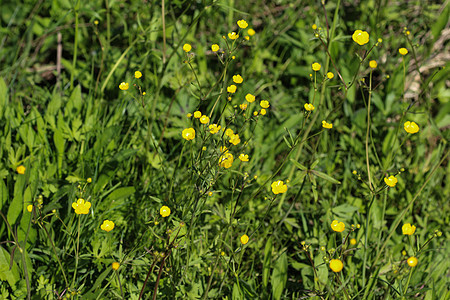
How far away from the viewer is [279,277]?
75.9 inches

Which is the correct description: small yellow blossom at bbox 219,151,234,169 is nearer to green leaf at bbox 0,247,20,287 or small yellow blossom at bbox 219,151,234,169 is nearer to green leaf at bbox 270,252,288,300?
green leaf at bbox 270,252,288,300

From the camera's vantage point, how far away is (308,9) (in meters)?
3.36

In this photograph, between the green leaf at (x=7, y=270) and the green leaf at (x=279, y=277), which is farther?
the green leaf at (x=279, y=277)

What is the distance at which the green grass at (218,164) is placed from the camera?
1.78m

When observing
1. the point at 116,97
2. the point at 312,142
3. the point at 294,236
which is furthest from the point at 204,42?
the point at 294,236

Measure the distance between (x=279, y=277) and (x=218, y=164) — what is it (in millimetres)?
631

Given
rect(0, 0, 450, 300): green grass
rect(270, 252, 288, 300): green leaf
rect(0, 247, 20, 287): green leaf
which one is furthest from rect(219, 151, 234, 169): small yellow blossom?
rect(0, 247, 20, 287): green leaf

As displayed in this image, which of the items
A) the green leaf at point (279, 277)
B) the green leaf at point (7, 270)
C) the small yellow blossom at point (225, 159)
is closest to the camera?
the small yellow blossom at point (225, 159)

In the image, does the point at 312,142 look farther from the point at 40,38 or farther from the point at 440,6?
the point at 40,38

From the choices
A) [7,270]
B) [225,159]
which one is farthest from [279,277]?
[7,270]

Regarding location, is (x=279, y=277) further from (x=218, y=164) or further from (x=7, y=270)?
(x=7, y=270)


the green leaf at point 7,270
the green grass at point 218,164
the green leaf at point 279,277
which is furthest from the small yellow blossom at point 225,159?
the green leaf at point 7,270

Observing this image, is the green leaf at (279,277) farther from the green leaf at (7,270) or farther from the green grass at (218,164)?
the green leaf at (7,270)

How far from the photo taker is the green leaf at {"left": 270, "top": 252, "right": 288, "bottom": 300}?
1.90 meters
